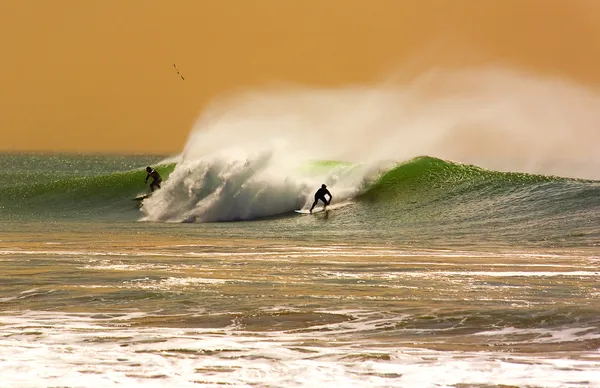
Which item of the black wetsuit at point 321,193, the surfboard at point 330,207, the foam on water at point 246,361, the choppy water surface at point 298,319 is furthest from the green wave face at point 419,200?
the foam on water at point 246,361

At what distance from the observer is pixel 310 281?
12562mm

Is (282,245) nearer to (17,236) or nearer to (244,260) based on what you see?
(244,260)

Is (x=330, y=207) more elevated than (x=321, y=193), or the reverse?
(x=321, y=193)

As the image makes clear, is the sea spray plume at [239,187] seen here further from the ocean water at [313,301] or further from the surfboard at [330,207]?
the ocean water at [313,301]

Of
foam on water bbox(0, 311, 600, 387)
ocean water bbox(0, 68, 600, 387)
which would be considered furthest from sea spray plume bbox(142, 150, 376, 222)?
foam on water bbox(0, 311, 600, 387)

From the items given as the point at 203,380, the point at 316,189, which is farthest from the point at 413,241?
the point at 203,380

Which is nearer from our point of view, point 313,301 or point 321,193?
point 313,301

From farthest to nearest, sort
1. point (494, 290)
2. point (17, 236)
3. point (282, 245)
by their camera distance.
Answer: point (17, 236) → point (282, 245) → point (494, 290)

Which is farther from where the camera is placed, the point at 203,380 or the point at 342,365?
the point at 342,365

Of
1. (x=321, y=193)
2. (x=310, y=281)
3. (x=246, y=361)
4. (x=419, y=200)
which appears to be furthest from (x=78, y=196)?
(x=246, y=361)

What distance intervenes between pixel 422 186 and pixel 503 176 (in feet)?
7.15

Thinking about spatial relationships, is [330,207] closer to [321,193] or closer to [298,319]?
[321,193]

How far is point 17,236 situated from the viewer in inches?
766

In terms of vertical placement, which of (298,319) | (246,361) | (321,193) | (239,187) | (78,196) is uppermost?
(239,187)
